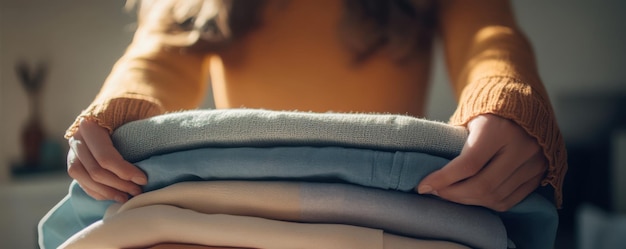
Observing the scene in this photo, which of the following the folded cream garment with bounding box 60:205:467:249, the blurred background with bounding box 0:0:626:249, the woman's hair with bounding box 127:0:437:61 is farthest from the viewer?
the blurred background with bounding box 0:0:626:249

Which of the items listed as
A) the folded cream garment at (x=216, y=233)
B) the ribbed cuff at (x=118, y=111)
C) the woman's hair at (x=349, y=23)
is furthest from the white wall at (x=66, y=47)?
the folded cream garment at (x=216, y=233)

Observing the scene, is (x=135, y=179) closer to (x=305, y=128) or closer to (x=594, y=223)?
(x=305, y=128)

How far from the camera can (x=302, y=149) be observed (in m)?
0.31

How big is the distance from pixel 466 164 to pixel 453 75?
0.64ft

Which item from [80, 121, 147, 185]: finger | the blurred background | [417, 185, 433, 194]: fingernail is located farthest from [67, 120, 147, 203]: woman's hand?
the blurred background

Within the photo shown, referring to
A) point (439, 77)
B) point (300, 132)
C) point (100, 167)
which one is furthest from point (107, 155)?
point (439, 77)

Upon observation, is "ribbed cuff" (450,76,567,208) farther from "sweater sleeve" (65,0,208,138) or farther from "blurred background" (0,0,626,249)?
"blurred background" (0,0,626,249)

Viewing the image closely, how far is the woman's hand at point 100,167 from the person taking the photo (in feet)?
1.08

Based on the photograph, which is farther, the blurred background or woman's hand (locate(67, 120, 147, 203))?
the blurred background

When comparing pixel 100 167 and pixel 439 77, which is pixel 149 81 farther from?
pixel 439 77

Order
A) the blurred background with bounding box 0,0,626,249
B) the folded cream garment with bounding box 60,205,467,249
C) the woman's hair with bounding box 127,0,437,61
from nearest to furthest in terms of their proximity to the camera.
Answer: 1. the folded cream garment with bounding box 60,205,467,249
2. the woman's hair with bounding box 127,0,437,61
3. the blurred background with bounding box 0,0,626,249

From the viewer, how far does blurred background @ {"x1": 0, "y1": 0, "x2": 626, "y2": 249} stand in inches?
69.8

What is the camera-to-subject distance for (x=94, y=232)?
1.00ft

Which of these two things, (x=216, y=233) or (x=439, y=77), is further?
(x=439, y=77)
